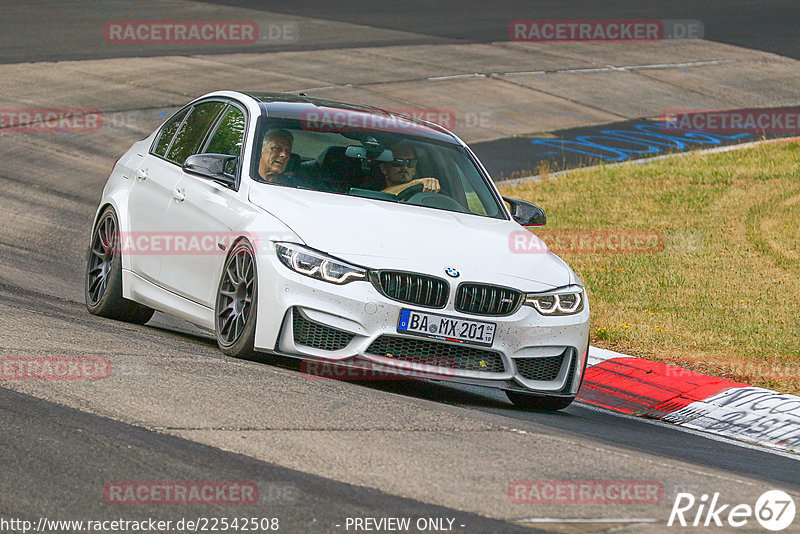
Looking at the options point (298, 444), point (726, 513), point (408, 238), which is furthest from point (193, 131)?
point (726, 513)

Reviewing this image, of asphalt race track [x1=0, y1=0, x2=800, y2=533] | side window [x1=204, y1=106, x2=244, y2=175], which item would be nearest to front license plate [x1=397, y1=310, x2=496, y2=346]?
asphalt race track [x1=0, y1=0, x2=800, y2=533]

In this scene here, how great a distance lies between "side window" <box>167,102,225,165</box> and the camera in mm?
9344

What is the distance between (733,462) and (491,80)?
2030 centimetres

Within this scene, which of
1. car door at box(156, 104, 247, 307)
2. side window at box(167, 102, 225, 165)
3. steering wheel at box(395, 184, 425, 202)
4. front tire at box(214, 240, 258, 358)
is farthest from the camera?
side window at box(167, 102, 225, 165)

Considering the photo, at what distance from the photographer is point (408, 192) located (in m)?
8.77

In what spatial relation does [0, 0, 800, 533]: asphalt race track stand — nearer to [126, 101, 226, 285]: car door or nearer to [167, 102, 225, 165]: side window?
[126, 101, 226, 285]: car door

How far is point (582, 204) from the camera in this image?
17047 millimetres

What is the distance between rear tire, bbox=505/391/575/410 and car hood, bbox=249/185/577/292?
779 mm

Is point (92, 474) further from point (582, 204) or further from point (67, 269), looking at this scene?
point (582, 204)

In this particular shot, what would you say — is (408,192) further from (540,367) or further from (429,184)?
(540,367)

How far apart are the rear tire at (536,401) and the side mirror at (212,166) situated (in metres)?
2.26

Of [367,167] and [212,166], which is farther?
[367,167]

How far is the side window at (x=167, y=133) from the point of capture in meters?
9.67

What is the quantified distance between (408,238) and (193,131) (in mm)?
2428
